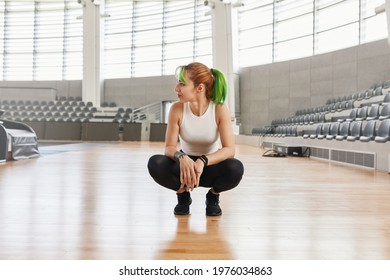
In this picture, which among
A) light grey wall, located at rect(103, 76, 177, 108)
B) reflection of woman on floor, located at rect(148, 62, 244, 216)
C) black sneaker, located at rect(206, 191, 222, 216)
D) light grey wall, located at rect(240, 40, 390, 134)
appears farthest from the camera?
light grey wall, located at rect(103, 76, 177, 108)

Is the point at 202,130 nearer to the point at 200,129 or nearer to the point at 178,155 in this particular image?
the point at 200,129

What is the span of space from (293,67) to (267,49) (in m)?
1.42

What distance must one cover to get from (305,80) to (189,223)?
1335 cm

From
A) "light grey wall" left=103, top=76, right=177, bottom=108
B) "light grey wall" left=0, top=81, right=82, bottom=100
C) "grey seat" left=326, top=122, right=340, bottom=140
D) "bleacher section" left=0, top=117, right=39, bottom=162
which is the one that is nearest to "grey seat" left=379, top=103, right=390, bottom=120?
"grey seat" left=326, top=122, right=340, bottom=140

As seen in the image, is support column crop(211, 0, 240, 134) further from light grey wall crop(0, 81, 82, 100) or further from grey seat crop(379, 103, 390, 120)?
grey seat crop(379, 103, 390, 120)

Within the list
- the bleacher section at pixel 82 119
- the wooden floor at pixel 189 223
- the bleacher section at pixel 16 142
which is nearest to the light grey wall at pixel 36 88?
the bleacher section at pixel 82 119

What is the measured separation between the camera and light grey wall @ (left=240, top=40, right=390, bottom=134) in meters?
11.9

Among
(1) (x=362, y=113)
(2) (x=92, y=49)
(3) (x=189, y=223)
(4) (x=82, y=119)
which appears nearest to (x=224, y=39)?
(2) (x=92, y=49)

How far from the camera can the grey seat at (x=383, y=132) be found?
5221 millimetres

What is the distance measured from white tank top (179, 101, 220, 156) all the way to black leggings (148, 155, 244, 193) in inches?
5.1

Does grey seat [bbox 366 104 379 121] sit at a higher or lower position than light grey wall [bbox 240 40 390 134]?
lower

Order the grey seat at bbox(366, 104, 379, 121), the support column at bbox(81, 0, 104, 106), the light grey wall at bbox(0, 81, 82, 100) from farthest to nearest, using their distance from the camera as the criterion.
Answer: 1. the light grey wall at bbox(0, 81, 82, 100)
2. the support column at bbox(81, 0, 104, 106)
3. the grey seat at bbox(366, 104, 379, 121)

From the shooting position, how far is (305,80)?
47.3 ft

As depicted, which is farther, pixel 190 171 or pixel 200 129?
pixel 200 129
